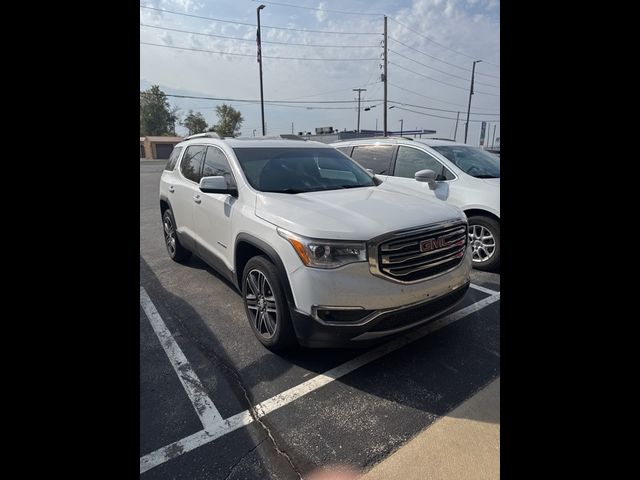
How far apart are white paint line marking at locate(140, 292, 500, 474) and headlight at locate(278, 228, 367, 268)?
889 mm

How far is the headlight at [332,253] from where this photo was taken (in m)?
2.47

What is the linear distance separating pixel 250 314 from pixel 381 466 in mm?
1688

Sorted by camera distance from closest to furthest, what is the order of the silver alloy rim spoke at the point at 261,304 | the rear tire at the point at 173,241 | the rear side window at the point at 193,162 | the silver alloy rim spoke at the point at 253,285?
1. the silver alloy rim spoke at the point at 261,304
2. the silver alloy rim spoke at the point at 253,285
3. the rear side window at the point at 193,162
4. the rear tire at the point at 173,241

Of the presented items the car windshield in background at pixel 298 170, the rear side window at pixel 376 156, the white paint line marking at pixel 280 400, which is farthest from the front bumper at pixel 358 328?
the rear side window at pixel 376 156

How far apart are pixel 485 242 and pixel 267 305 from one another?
10.9ft

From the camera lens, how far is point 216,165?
4.03 metres

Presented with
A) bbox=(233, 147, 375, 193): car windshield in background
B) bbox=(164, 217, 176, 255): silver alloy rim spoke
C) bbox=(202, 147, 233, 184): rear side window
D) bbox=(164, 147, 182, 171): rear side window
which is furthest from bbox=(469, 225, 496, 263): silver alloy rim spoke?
bbox=(164, 147, 182, 171): rear side window

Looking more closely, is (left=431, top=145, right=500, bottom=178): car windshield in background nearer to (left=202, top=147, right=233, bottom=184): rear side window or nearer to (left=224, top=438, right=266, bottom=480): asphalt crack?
(left=202, top=147, right=233, bottom=184): rear side window

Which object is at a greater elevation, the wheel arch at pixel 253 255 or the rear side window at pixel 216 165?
the rear side window at pixel 216 165

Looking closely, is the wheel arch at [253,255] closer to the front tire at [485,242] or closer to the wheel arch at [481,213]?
the front tire at [485,242]
